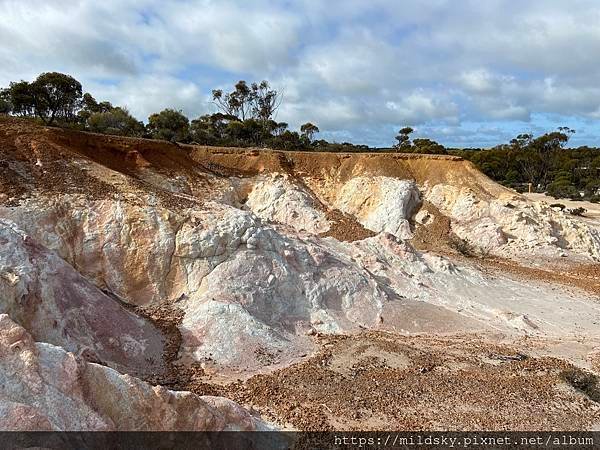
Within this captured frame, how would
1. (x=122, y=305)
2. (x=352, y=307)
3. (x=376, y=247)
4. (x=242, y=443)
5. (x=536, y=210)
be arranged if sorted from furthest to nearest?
1. (x=536, y=210)
2. (x=376, y=247)
3. (x=352, y=307)
4. (x=122, y=305)
5. (x=242, y=443)

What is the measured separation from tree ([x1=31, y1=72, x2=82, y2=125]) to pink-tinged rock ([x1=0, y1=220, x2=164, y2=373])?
24341 millimetres

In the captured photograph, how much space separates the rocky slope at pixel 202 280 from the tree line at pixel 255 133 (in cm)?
1381

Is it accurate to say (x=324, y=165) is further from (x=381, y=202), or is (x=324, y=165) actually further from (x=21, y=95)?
(x=21, y=95)

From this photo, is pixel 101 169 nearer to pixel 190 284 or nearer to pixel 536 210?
pixel 190 284

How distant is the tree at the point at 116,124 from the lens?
Result: 37672 mm

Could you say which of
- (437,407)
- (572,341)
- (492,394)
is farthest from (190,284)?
(572,341)

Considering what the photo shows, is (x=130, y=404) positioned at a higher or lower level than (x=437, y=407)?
higher

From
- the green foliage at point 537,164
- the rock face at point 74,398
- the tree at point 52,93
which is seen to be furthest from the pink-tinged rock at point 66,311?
the green foliage at point 537,164

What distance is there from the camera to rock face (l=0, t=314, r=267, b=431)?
664 centimetres

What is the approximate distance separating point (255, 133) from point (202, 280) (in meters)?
34.2

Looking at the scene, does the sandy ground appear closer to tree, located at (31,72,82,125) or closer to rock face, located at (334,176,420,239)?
rock face, located at (334,176,420,239)

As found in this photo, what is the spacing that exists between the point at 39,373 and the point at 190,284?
8158 millimetres

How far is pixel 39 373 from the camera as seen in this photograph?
7.13 m

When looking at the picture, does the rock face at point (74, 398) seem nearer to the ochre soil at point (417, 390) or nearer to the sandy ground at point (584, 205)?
the ochre soil at point (417, 390)
